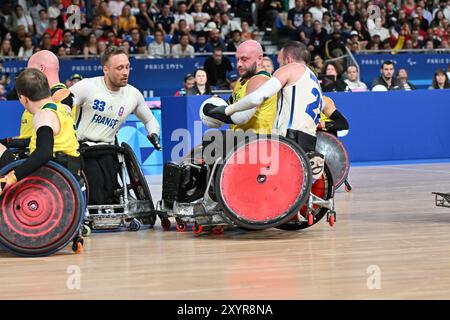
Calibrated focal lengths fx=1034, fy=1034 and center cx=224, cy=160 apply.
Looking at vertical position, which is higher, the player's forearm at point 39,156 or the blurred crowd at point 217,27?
the blurred crowd at point 217,27

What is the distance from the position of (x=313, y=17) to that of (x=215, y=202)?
15.6 meters

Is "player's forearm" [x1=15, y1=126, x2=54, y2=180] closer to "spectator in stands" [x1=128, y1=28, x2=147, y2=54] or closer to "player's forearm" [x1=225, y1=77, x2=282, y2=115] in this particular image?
"player's forearm" [x1=225, y1=77, x2=282, y2=115]

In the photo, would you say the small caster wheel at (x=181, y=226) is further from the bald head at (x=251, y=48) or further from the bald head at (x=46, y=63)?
the bald head at (x=46, y=63)

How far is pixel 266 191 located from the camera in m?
8.16

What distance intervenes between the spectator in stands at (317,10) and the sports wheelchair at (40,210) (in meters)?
16.6

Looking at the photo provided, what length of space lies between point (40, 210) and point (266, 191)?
1.83 m

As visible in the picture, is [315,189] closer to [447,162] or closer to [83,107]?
[83,107]

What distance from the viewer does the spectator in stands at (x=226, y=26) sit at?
22297 millimetres

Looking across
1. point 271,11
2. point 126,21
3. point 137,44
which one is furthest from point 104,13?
point 271,11

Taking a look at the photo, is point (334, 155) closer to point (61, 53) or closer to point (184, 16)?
point (61, 53)

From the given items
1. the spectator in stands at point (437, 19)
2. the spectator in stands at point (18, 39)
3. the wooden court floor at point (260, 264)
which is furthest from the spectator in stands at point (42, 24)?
the wooden court floor at point (260, 264)

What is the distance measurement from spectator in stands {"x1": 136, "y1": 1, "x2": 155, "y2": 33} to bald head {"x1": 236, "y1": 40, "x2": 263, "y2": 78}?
1290 centimetres
